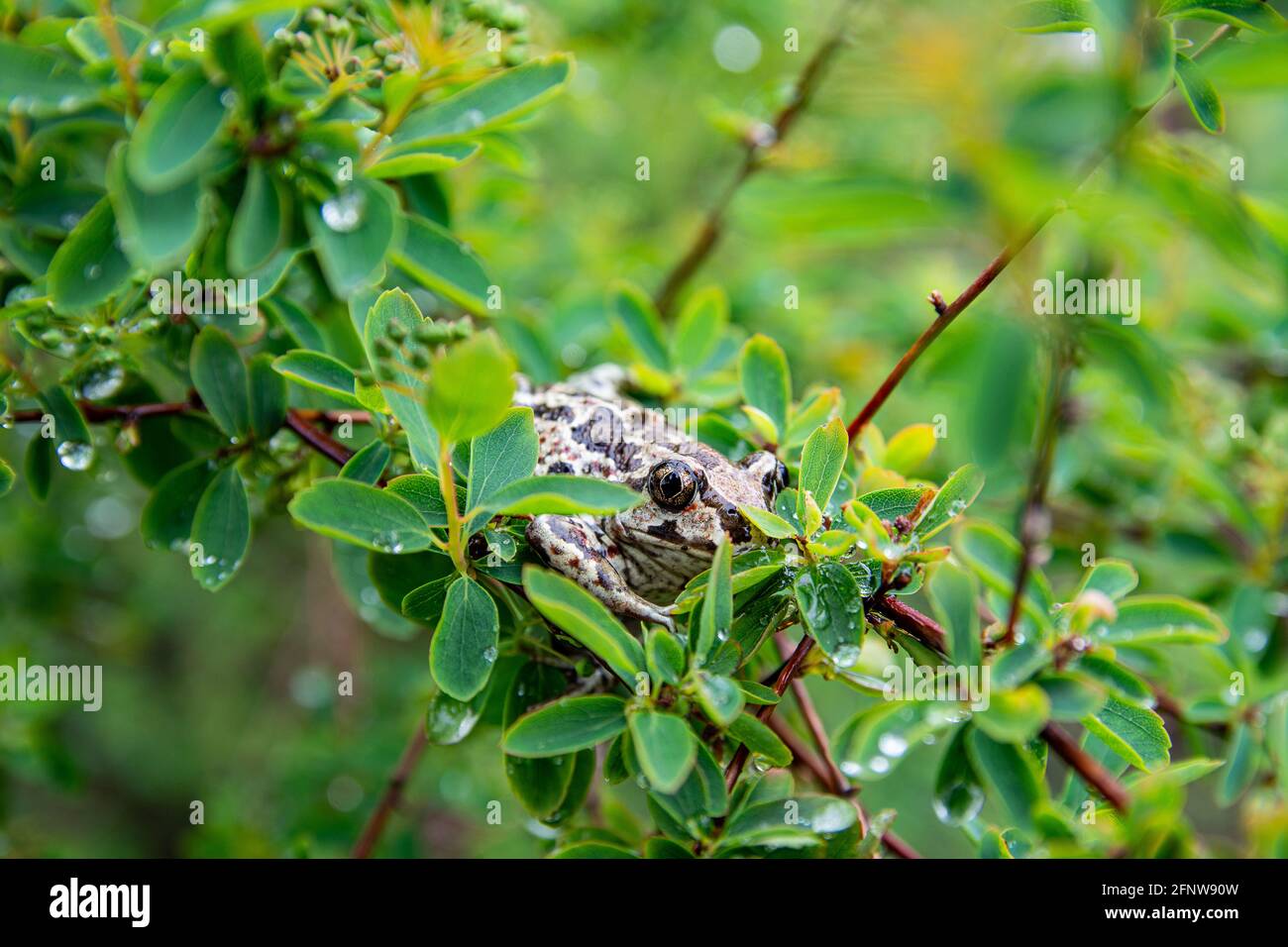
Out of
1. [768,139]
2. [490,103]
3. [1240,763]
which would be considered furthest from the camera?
[768,139]

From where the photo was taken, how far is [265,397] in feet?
6.26

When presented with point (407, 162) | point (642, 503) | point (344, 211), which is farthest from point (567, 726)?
point (407, 162)

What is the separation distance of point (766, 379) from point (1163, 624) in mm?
911

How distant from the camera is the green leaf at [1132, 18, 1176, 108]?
1.10 metres

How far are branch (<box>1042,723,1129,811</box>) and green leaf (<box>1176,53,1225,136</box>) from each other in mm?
967

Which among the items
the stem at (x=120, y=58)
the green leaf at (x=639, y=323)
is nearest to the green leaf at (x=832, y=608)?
the green leaf at (x=639, y=323)

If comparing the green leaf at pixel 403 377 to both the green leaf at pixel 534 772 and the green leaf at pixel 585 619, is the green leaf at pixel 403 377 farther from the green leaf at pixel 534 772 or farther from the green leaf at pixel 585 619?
the green leaf at pixel 534 772

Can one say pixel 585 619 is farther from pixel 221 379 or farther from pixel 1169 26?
pixel 1169 26

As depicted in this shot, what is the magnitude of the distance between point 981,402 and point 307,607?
511 cm

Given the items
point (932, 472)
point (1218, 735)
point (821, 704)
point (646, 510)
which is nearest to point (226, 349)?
point (646, 510)

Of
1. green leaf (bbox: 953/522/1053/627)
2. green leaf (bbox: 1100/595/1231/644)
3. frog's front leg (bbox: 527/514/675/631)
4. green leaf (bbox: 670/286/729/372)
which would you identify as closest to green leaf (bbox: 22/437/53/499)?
frog's front leg (bbox: 527/514/675/631)

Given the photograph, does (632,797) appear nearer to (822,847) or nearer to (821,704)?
(821,704)

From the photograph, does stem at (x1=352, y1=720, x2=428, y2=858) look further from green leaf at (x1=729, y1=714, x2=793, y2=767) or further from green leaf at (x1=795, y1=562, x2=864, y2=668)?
green leaf at (x1=795, y1=562, x2=864, y2=668)
